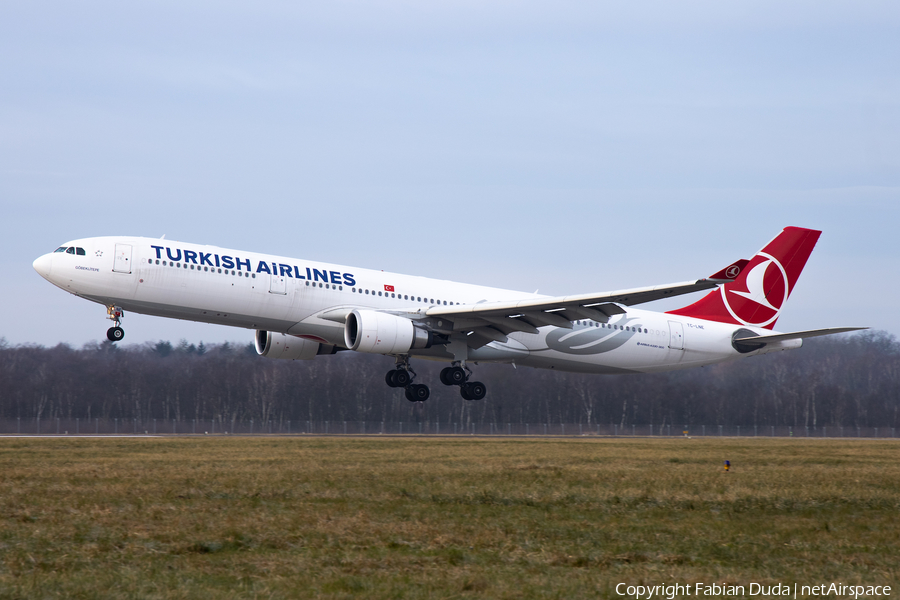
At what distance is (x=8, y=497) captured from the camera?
1489cm

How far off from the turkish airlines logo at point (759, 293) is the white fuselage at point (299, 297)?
1855mm

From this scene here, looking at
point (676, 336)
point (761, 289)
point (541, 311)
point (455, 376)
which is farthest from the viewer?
point (761, 289)

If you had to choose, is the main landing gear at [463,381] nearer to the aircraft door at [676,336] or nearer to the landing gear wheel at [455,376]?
the landing gear wheel at [455,376]

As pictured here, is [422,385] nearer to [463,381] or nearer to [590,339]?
[463,381]

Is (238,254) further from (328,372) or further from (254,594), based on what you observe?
(328,372)

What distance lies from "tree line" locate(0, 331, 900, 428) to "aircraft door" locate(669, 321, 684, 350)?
2332cm

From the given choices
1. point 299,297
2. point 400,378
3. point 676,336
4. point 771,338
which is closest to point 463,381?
point 400,378

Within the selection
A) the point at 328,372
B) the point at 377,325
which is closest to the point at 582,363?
the point at 377,325

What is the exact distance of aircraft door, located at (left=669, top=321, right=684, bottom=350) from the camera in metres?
36.4

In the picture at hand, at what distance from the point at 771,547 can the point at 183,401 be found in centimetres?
6227

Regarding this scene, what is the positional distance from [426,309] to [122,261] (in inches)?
385

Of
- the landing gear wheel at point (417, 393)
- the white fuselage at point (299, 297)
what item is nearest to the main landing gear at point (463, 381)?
the white fuselage at point (299, 297)

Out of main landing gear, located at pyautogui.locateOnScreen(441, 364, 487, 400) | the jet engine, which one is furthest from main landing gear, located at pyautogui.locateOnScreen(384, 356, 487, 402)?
the jet engine

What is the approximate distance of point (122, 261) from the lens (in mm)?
27406
